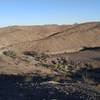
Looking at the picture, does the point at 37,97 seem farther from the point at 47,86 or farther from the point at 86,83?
the point at 86,83

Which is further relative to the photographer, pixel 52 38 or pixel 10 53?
pixel 52 38

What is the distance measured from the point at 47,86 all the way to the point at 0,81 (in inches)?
193

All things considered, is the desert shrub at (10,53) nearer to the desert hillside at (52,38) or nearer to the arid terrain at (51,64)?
the arid terrain at (51,64)

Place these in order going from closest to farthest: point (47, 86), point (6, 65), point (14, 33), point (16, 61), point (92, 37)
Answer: point (47, 86) → point (6, 65) → point (16, 61) → point (92, 37) → point (14, 33)

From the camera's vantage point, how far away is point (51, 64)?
33.8 meters

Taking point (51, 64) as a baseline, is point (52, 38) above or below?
above

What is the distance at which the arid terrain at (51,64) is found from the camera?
22.6 m

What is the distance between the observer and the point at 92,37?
47.2 m

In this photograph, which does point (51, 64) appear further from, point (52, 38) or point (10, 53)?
point (52, 38)

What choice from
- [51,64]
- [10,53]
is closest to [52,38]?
[10,53]

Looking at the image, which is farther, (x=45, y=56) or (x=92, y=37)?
(x=92, y=37)

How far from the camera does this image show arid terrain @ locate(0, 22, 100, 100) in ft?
74.3

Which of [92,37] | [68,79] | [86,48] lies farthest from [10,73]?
[92,37]

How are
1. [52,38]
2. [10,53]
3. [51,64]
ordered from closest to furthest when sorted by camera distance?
[51,64] < [10,53] < [52,38]
